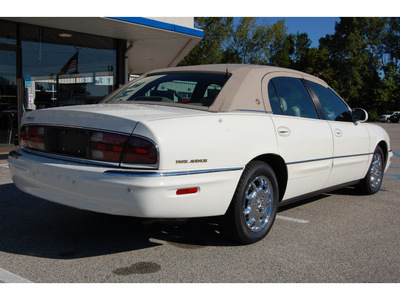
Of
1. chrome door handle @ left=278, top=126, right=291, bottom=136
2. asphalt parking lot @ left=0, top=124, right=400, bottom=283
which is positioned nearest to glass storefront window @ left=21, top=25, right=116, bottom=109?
asphalt parking lot @ left=0, top=124, right=400, bottom=283

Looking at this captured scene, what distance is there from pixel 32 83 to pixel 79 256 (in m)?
8.04

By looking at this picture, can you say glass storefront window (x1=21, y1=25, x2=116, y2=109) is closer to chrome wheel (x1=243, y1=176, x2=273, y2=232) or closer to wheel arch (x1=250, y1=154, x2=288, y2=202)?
wheel arch (x1=250, y1=154, x2=288, y2=202)

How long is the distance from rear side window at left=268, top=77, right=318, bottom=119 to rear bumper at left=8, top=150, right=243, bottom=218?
1169mm

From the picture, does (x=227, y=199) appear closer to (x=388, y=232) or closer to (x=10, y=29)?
(x=388, y=232)

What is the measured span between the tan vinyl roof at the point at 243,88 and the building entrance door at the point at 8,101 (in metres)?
7.04

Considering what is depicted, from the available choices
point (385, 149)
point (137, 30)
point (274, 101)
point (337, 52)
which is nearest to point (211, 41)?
point (337, 52)

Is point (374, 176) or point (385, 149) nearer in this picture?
point (374, 176)

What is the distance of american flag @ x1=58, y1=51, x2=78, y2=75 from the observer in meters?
11.1

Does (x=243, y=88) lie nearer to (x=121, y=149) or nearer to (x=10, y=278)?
(x=121, y=149)

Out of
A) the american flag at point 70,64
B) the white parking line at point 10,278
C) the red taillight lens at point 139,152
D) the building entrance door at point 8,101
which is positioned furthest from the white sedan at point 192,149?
the american flag at point 70,64

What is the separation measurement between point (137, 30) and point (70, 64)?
2037 millimetres

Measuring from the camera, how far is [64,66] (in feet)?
36.5

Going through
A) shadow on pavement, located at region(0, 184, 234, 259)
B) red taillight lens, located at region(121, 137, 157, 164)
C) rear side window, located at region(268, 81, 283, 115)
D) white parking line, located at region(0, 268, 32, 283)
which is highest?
rear side window, located at region(268, 81, 283, 115)
